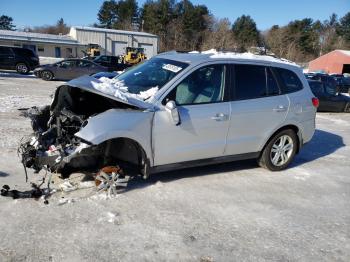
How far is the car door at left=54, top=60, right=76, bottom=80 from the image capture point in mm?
20422

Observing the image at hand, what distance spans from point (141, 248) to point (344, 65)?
190ft

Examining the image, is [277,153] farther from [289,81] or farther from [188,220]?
[188,220]

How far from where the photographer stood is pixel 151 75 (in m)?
Result: 5.27

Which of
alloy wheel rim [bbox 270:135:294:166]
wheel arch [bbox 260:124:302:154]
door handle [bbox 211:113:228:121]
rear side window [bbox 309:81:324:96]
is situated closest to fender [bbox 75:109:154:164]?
door handle [bbox 211:113:228:121]

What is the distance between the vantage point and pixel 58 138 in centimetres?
475

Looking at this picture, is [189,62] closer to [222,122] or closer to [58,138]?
[222,122]

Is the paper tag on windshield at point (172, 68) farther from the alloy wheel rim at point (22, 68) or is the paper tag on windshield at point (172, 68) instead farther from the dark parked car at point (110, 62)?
the alloy wheel rim at point (22, 68)

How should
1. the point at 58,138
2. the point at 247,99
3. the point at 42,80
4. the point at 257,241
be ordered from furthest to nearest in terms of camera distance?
1. the point at 42,80
2. the point at 247,99
3. the point at 58,138
4. the point at 257,241

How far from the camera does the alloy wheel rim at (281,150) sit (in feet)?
20.2

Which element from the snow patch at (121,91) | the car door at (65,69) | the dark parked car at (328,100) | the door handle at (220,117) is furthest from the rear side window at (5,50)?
the door handle at (220,117)

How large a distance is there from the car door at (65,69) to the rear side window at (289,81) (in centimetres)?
1654

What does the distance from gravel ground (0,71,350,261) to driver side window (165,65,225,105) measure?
4.10 feet

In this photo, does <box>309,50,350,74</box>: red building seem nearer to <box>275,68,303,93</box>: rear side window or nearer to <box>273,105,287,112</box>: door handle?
<box>275,68,303,93</box>: rear side window

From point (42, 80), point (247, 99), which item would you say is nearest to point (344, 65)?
point (42, 80)
